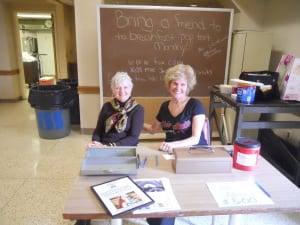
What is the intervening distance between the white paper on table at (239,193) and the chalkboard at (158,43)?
2.37 metres

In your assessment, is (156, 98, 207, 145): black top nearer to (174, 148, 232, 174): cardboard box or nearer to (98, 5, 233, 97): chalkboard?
(174, 148, 232, 174): cardboard box

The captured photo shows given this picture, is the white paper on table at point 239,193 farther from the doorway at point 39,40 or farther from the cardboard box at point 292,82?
the doorway at point 39,40

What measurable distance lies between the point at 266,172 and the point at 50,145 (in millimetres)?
2858

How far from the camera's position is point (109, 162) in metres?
1.24

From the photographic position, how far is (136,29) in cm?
318

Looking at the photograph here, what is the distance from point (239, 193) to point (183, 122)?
68cm

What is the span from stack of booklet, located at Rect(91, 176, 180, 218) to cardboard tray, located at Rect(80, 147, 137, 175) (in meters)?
0.05

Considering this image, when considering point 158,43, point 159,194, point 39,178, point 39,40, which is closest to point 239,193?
point 159,194

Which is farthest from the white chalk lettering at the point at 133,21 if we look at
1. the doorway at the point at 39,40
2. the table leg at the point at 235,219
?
the doorway at the point at 39,40

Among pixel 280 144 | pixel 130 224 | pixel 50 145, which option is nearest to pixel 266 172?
pixel 130 224

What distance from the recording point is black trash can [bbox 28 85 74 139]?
3.33m

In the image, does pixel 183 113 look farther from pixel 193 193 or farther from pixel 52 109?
pixel 52 109

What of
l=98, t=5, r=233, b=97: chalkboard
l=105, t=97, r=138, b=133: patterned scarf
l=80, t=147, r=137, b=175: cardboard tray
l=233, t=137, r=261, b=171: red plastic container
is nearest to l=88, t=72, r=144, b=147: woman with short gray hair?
l=105, t=97, r=138, b=133: patterned scarf

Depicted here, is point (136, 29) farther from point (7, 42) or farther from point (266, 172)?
point (7, 42)
